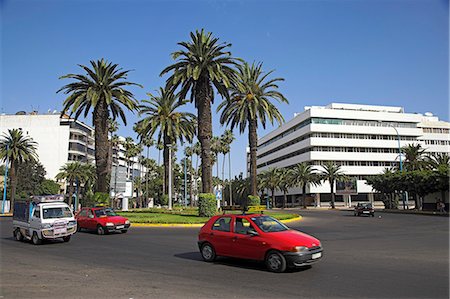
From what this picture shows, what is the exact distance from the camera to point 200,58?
33.1 metres

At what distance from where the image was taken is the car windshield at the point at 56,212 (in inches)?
663

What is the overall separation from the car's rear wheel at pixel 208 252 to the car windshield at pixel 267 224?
171 centimetres

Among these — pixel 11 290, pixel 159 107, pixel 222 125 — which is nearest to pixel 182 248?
pixel 11 290

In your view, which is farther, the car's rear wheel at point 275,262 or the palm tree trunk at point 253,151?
the palm tree trunk at point 253,151

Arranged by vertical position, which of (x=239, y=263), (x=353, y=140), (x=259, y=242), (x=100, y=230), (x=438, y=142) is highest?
(x=438, y=142)

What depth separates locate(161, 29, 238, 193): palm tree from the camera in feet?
106

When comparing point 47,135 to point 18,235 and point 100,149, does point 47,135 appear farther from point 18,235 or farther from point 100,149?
point 18,235

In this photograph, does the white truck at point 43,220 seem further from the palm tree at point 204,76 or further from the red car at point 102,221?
the palm tree at point 204,76

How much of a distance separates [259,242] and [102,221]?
13.8 m

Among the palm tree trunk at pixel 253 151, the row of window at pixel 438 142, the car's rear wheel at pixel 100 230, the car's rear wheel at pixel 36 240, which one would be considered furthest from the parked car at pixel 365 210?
the row of window at pixel 438 142

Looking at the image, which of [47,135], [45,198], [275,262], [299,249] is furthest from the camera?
[47,135]

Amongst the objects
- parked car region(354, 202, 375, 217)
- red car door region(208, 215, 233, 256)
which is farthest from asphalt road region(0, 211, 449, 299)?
parked car region(354, 202, 375, 217)

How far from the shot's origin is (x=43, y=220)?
16.6m

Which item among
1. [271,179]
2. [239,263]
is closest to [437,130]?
[271,179]
